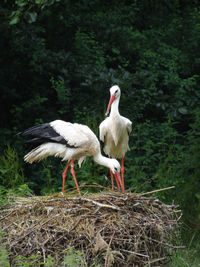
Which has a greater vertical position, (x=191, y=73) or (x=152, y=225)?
(x=152, y=225)

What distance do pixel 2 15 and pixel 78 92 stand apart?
171cm

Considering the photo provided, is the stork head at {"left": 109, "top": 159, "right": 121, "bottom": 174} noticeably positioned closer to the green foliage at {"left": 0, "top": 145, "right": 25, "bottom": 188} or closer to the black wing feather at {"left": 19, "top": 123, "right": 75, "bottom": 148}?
the black wing feather at {"left": 19, "top": 123, "right": 75, "bottom": 148}

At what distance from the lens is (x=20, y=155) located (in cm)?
867

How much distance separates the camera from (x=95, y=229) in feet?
16.5

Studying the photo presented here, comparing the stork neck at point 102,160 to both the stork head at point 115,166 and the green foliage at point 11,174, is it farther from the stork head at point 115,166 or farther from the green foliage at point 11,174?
the green foliage at point 11,174

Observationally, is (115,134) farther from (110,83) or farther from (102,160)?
(110,83)

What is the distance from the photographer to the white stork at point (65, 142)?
20.9 ft

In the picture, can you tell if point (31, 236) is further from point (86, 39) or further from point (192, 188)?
point (86, 39)

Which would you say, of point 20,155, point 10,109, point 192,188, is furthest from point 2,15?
point 192,188

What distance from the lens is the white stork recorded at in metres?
6.38

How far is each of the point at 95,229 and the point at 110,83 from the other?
14.3ft

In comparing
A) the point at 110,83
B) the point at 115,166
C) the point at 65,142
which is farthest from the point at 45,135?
the point at 110,83

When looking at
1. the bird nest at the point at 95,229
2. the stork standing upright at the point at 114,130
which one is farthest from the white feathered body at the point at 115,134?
the bird nest at the point at 95,229

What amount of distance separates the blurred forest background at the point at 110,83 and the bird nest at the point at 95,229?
5.30ft
